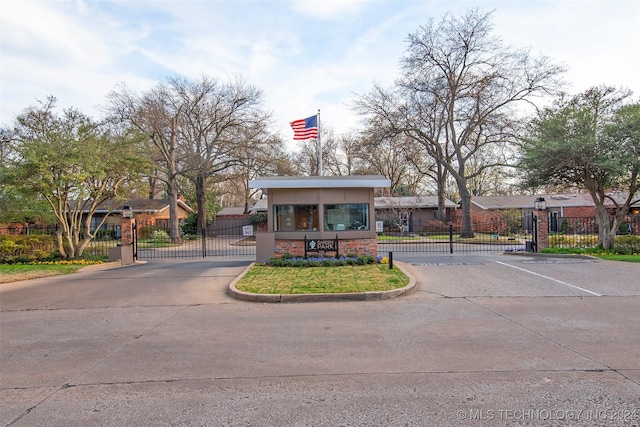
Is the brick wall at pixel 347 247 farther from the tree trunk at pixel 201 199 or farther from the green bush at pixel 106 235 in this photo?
the tree trunk at pixel 201 199

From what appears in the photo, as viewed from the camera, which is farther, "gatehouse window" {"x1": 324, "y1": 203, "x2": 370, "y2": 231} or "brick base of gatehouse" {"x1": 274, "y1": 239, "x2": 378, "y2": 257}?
"gatehouse window" {"x1": 324, "y1": 203, "x2": 370, "y2": 231}

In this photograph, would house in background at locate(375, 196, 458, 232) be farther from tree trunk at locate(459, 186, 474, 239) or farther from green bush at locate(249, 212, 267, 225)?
green bush at locate(249, 212, 267, 225)

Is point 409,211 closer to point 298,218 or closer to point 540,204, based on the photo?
point 540,204

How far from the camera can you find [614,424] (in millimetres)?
3232

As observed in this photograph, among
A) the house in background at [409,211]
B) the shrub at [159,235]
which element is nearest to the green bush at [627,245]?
the house in background at [409,211]

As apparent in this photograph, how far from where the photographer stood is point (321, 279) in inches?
408

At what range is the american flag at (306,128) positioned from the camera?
1666 centimetres

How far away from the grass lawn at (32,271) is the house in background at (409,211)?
85.5 ft

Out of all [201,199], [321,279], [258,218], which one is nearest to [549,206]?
[258,218]

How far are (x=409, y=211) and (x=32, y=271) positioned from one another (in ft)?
97.5

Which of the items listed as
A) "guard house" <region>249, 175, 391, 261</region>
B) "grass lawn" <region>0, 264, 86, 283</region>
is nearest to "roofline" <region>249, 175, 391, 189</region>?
"guard house" <region>249, 175, 391, 261</region>

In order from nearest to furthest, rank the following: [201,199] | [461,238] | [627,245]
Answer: [627,245], [461,238], [201,199]

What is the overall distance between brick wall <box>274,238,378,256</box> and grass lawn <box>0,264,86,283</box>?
7137 mm

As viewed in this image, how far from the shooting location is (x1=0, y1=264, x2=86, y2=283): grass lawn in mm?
12027
